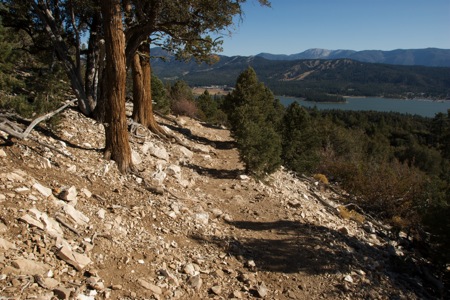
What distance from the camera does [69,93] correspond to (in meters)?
11.4

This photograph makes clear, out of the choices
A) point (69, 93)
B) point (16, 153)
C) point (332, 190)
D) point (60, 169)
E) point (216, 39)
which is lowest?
point (332, 190)

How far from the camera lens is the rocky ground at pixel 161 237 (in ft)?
12.8

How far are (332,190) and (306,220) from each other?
6476mm

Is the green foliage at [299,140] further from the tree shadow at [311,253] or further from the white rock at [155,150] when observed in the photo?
the tree shadow at [311,253]

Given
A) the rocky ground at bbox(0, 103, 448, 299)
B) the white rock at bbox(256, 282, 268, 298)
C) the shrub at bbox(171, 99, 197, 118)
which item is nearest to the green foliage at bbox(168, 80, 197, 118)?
the shrub at bbox(171, 99, 197, 118)

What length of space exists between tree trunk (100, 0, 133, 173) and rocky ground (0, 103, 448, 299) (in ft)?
1.03

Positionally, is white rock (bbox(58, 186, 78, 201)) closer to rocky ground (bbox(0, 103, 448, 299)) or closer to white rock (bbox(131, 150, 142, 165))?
rocky ground (bbox(0, 103, 448, 299))

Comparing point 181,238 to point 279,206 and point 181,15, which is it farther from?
point 181,15

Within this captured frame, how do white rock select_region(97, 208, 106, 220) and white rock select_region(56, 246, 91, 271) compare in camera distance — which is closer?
white rock select_region(56, 246, 91, 271)

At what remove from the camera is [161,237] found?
531 cm

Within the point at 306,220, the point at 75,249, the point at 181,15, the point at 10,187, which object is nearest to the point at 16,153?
the point at 10,187

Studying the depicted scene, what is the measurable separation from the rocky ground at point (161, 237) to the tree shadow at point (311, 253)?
0.03 m

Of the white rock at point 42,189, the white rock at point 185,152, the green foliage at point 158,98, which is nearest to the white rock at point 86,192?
the white rock at point 42,189

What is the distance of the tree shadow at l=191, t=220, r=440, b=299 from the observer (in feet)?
18.7
